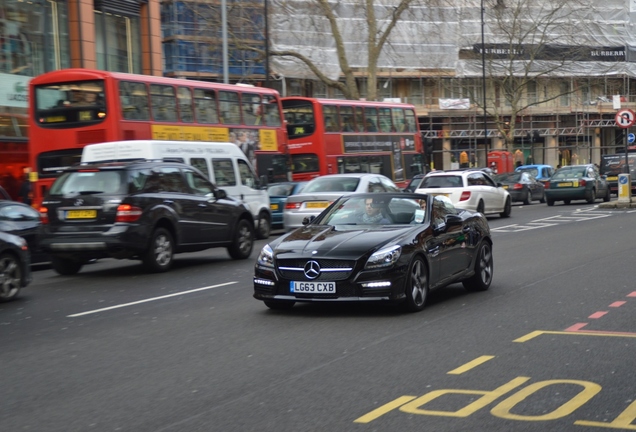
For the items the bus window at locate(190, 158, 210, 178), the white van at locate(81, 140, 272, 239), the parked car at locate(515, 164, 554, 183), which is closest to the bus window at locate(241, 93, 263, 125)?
the white van at locate(81, 140, 272, 239)

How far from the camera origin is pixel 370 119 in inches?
1406

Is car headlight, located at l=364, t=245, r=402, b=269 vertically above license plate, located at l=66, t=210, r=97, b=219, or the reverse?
license plate, located at l=66, t=210, r=97, b=219

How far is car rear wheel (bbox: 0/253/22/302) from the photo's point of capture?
491 inches

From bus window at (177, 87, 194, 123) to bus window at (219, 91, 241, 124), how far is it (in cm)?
152

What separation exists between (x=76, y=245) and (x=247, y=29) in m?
34.8

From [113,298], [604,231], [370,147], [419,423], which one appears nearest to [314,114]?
[370,147]

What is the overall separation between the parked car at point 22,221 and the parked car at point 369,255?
6.30 m

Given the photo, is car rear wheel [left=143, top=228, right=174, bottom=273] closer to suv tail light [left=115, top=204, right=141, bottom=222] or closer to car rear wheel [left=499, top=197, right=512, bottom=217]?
suv tail light [left=115, top=204, right=141, bottom=222]

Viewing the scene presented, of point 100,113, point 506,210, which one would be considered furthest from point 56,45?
point 506,210

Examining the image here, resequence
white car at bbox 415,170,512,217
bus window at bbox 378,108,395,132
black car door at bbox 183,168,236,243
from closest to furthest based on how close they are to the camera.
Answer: black car door at bbox 183,168,236,243, white car at bbox 415,170,512,217, bus window at bbox 378,108,395,132

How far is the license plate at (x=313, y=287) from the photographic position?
10008mm

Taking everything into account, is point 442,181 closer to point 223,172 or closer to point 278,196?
point 278,196

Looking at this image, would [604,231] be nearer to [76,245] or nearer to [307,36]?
[76,245]

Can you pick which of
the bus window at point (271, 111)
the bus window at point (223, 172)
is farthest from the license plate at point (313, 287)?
the bus window at point (271, 111)
